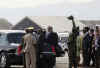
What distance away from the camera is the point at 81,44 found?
1286 cm

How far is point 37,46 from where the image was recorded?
36.6 feet

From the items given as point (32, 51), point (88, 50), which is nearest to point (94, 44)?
point (88, 50)

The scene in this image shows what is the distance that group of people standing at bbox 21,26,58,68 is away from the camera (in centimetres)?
1092

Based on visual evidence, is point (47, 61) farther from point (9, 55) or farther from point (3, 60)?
point (3, 60)

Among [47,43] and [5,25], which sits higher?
[5,25]

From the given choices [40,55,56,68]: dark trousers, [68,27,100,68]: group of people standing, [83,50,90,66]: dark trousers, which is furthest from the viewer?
[83,50,90,66]: dark trousers

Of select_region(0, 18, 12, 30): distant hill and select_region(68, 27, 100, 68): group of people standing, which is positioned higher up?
select_region(0, 18, 12, 30): distant hill

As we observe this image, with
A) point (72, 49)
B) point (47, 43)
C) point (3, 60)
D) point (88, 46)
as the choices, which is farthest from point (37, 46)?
point (88, 46)

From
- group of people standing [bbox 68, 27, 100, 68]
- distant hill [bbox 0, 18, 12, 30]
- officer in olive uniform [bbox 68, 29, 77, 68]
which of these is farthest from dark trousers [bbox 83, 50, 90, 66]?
distant hill [bbox 0, 18, 12, 30]

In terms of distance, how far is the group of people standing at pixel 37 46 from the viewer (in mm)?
10922

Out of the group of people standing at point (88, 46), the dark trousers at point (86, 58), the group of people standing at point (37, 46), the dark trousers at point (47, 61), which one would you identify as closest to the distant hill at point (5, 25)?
the dark trousers at point (86, 58)

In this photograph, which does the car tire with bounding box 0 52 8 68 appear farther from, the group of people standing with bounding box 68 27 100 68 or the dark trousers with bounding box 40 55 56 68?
the group of people standing with bounding box 68 27 100 68

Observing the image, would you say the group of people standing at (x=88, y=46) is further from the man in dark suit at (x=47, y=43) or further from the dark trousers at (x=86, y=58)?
the man in dark suit at (x=47, y=43)

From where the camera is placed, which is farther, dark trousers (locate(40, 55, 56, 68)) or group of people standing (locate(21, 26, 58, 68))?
dark trousers (locate(40, 55, 56, 68))
